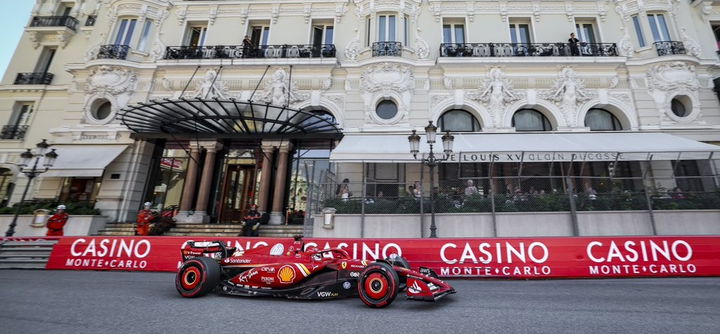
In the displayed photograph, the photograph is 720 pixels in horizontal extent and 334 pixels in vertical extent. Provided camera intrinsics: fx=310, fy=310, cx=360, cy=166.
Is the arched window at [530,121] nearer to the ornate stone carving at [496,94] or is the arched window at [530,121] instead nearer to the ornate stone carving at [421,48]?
the ornate stone carving at [496,94]

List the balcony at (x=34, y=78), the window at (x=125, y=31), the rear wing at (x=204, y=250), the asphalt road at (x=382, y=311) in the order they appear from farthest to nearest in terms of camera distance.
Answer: the balcony at (x=34, y=78) → the window at (x=125, y=31) → the rear wing at (x=204, y=250) → the asphalt road at (x=382, y=311)

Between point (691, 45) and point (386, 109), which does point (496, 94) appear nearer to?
point (386, 109)

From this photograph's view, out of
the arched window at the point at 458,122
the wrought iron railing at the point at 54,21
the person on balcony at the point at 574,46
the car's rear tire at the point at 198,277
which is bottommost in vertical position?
the car's rear tire at the point at 198,277

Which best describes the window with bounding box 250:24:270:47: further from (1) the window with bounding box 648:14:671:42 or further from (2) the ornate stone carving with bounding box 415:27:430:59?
(1) the window with bounding box 648:14:671:42

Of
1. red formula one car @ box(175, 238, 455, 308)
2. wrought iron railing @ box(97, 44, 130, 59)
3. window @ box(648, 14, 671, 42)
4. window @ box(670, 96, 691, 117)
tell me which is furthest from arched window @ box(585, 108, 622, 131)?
wrought iron railing @ box(97, 44, 130, 59)

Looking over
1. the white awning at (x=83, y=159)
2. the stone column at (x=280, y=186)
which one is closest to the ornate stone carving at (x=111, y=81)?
the white awning at (x=83, y=159)

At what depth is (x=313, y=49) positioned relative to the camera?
1670 centimetres

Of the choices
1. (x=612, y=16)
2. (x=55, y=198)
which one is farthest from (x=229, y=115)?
(x=612, y=16)

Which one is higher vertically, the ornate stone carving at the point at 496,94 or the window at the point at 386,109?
the ornate stone carving at the point at 496,94

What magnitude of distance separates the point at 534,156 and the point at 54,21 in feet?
92.8

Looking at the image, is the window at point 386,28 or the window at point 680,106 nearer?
the window at point 680,106

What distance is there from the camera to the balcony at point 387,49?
15617 millimetres

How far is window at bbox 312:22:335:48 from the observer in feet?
57.9

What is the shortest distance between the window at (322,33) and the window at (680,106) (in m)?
17.5
